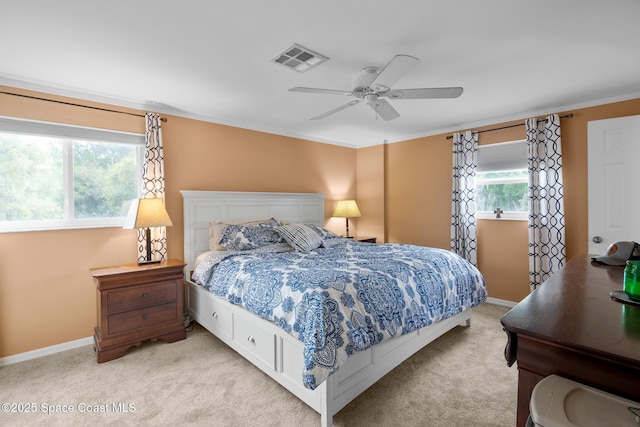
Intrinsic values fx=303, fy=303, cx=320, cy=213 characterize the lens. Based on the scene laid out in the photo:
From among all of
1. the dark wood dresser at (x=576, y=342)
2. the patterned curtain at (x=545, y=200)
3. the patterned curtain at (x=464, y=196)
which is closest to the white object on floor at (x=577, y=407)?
the dark wood dresser at (x=576, y=342)

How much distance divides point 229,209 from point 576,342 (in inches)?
139

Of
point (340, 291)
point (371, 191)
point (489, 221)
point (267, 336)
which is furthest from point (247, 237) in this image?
point (489, 221)

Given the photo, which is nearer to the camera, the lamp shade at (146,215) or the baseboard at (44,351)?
the baseboard at (44,351)

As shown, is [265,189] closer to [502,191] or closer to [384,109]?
[384,109]

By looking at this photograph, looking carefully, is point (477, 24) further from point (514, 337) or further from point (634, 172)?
point (634, 172)

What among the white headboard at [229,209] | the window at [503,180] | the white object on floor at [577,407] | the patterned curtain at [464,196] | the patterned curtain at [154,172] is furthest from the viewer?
the patterned curtain at [464,196]

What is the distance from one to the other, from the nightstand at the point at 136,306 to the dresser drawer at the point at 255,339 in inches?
31.5

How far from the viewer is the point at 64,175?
9.51 ft

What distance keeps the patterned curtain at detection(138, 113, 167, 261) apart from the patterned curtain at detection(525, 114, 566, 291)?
4.22 m

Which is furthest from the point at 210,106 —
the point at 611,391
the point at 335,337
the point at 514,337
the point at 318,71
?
the point at 611,391

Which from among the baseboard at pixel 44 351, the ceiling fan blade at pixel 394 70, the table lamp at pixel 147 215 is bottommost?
the baseboard at pixel 44 351

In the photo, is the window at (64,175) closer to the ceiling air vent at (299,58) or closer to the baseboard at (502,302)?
the ceiling air vent at (299,58)

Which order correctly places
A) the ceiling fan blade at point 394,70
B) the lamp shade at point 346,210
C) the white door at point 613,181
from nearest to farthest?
the ceiling fan blade at point 394,70 < the white door at point 613,181 < the lamp shade at point 346,210

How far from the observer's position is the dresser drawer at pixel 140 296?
2643 millimetres
